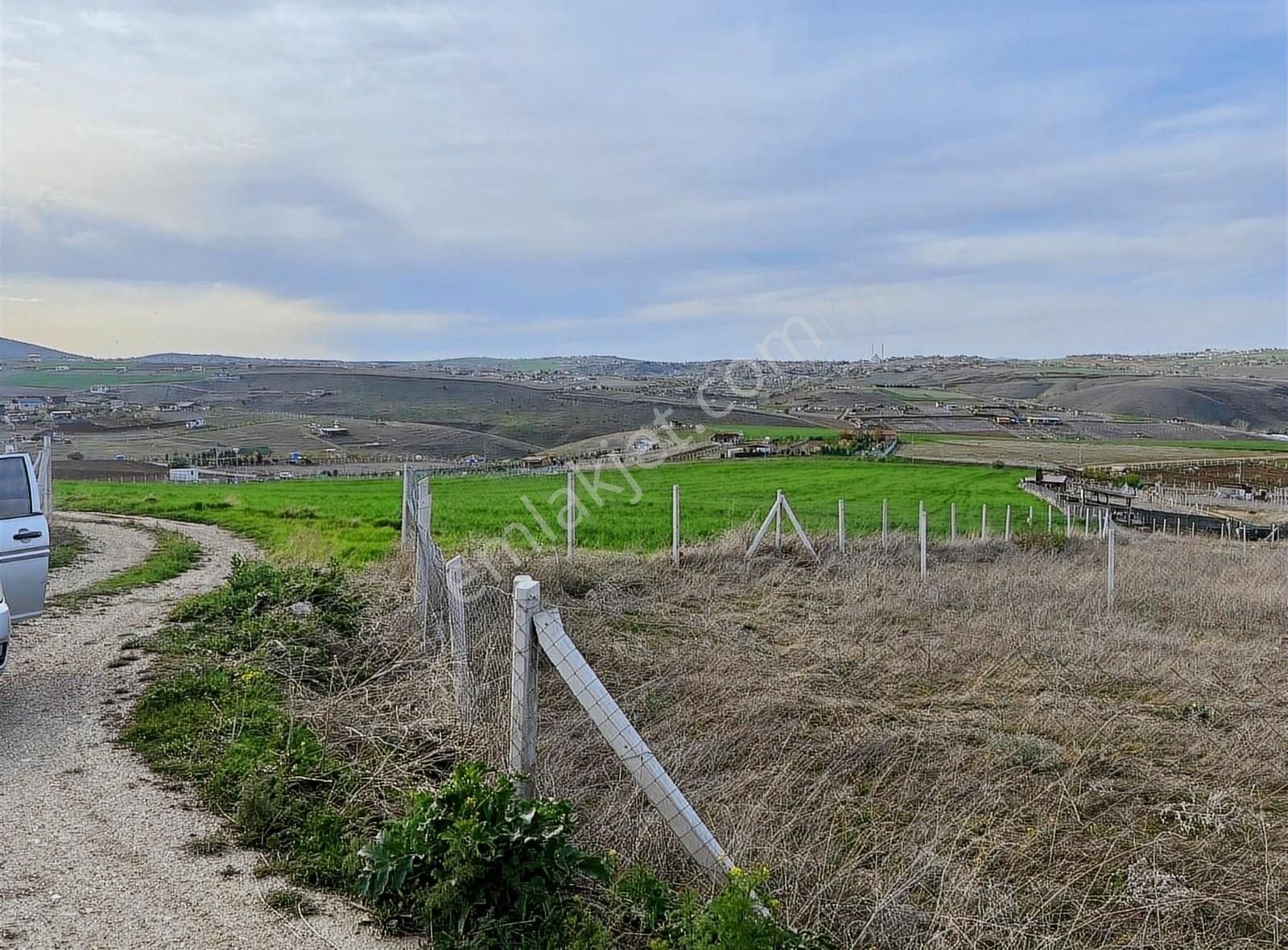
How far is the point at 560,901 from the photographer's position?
3.62 metres

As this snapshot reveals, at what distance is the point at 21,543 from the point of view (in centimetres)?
670

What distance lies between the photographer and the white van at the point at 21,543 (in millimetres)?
6633

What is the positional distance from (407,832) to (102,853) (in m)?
1.49

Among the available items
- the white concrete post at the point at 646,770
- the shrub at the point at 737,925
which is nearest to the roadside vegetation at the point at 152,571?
the white concrete post at the point at 646,770

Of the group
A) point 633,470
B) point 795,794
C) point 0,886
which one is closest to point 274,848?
point 0,886

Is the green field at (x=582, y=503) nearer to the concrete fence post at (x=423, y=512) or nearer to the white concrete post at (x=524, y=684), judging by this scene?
the concrete fence post at (x=423, y=512)

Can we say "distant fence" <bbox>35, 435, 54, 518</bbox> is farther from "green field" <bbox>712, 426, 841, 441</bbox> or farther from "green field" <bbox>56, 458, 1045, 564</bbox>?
"green field" <bbox>712, 426, 841, 441</bbox>

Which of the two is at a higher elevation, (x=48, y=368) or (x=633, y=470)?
(x=48, y=368)

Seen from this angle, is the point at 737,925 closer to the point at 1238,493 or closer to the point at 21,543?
the point at 21,543

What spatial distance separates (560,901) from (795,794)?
6.59 feet

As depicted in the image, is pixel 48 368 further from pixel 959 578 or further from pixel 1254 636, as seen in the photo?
pixel 1254 636

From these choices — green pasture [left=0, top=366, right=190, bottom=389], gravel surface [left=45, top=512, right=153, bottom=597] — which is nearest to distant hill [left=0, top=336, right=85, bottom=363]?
green pasture [left=0, top=366, right=190, bottom=389]

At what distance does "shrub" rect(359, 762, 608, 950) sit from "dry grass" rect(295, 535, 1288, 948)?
716mm

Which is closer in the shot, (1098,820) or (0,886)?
(0,886)
